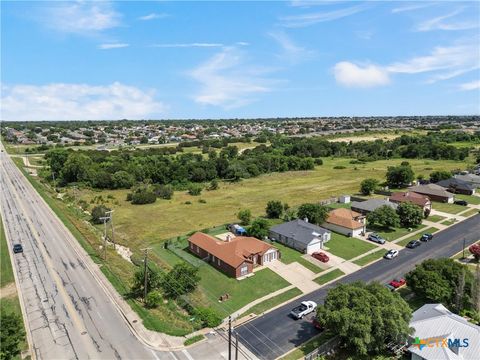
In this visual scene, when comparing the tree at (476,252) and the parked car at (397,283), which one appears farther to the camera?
the tree at (476,252)

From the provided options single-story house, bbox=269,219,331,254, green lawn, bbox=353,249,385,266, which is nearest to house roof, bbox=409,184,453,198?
green lawn, bbox=353,249,385,266

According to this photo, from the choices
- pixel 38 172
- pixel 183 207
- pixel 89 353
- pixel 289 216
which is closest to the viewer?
pixel 89 353

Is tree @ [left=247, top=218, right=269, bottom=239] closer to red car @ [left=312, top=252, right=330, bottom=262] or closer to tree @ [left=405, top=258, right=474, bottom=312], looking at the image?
red car @ [left=312, top=252, right=330, bottom=262]

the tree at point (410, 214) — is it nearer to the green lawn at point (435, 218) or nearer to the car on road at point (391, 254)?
the green lawn at point (435, 218)

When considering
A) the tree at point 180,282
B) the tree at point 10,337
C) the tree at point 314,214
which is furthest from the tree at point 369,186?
the tree at point 10,337

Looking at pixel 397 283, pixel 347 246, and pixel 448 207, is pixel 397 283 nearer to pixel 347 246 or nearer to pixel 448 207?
pixel 347 246

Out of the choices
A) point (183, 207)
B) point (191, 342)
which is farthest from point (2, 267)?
point (183, 207)

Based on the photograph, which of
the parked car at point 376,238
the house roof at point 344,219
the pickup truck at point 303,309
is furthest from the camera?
the house roof at point 344,219

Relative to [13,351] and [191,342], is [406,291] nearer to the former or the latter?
[191,342]
